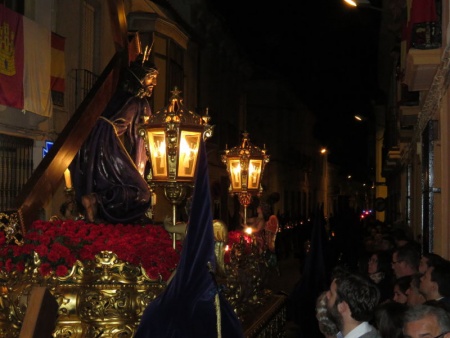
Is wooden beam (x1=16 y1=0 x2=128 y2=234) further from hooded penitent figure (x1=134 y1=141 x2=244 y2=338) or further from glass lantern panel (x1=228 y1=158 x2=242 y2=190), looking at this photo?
glass lantern panel (x1=228 y1=158 x2=242 y2=190)

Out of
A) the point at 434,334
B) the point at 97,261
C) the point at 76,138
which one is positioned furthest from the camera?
the point at 76,138

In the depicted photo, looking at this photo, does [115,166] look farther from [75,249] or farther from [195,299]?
[195,299]

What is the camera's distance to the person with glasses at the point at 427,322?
3971 mm

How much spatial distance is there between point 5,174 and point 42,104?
1306 millimetres

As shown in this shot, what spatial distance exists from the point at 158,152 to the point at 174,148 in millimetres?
194

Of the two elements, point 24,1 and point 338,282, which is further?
point 24,1

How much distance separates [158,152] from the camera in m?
6.99

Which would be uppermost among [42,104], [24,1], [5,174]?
[24,1]

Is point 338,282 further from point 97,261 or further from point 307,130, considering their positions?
point 307,130

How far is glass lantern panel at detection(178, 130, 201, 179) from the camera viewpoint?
22.6 feet

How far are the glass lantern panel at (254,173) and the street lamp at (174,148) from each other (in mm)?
3369

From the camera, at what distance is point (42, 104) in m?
12.9

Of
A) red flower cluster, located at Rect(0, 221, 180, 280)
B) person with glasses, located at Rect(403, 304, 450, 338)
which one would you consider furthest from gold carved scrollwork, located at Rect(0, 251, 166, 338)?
person with glasses, located at Rect(403, 304, 450, 338)

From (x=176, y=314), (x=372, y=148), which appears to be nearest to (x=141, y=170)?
(x=176, y=314)
